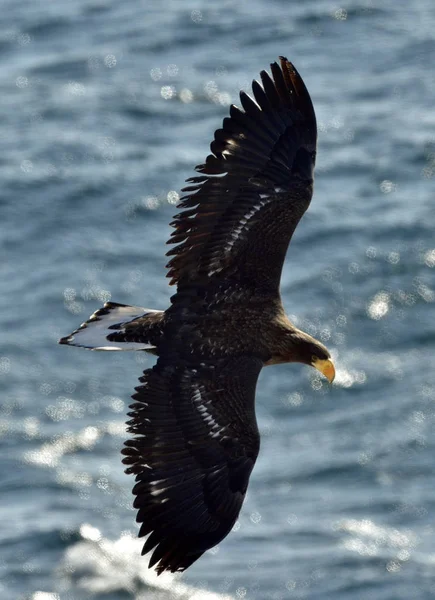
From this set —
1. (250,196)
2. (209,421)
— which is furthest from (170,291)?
(209,421)

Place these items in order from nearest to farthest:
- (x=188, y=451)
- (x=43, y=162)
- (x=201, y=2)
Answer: (x=188, y=451) < (x=43, y=162) < (x=201, y=2)

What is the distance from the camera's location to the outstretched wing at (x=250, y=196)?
928 cm

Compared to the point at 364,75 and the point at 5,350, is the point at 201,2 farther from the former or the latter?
the point at 5,350

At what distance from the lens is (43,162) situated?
68.6 ft

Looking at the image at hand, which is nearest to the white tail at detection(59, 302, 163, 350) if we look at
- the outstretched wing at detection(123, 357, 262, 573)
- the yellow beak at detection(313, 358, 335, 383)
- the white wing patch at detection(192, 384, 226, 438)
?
the outstretched wing at detection(123, 357, 262, 573)

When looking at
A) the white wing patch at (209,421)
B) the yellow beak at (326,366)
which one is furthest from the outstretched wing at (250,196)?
the white wing patch at (209,421)

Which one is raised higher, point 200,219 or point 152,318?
point 200,219

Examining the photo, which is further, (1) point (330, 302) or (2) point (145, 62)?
(2) point (145, 62)

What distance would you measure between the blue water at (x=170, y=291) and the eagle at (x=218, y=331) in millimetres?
7403

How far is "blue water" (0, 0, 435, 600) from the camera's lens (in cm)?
1697

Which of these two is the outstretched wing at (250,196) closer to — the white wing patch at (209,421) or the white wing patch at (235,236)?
the white wing patch at (235,236)

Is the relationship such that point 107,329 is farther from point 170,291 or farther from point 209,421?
point 170,291

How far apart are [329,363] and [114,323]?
147cm

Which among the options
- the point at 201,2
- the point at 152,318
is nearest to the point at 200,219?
the point at 152,318
